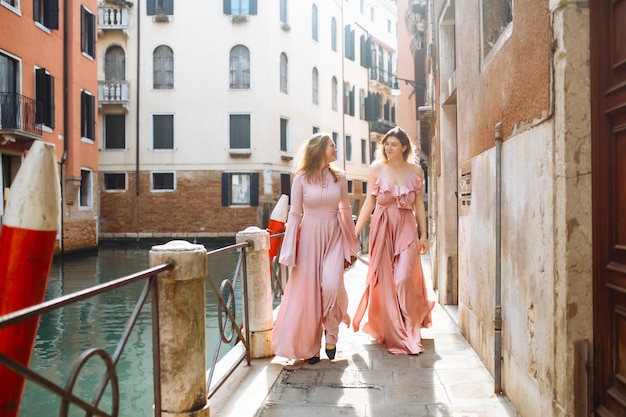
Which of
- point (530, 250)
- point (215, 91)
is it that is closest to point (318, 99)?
point (215, 91)

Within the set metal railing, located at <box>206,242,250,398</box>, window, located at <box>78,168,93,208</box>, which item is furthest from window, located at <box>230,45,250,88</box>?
metal railing, located at <box>206,242,250,398</box>

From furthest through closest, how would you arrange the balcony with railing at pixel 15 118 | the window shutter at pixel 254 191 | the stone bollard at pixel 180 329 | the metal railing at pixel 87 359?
the window shutter at pixel 254 191 < the balcony with railing at pixel 15 118 < the stone bollard at pixel 180 329 < the metal railing at pixel 87 359

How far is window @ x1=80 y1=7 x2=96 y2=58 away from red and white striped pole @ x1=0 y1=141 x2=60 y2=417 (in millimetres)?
21499

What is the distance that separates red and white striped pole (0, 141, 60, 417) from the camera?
6.55 ft

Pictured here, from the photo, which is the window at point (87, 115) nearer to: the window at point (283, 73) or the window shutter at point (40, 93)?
the window shutter at point (40, 93)

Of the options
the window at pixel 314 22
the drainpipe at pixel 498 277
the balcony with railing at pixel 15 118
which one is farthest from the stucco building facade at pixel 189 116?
the drainpipe at pixel 498 277

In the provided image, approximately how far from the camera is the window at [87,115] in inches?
872

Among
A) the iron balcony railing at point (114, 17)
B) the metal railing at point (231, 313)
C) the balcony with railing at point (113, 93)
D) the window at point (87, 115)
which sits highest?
the iron balcony railing at point (114, 17)

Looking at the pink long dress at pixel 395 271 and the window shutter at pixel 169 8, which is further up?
the window shutter at pixel 169 8

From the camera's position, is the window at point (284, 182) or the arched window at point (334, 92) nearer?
the window at point (284, 182)

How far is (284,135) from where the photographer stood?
29.8m

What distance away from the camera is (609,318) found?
2.54 m

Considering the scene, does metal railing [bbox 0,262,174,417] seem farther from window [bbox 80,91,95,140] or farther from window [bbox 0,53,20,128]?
window [bbox 80,91,95,140]

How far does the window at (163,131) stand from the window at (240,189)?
290 cm
